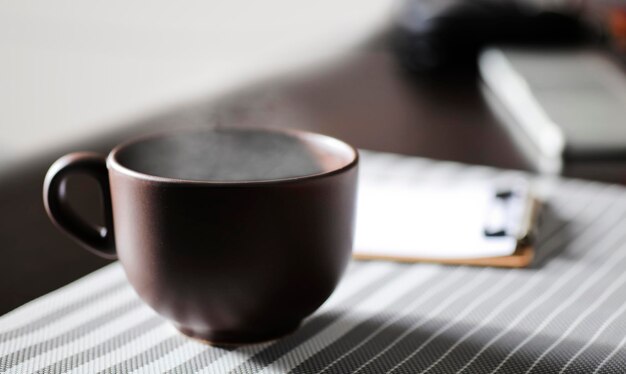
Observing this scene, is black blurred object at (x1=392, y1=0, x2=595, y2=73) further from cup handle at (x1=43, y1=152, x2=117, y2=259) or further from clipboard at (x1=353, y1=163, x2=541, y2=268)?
cup handle at (x1=43, y1=152, x2=117, y2=259)

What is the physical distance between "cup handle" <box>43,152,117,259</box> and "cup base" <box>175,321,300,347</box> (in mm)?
54

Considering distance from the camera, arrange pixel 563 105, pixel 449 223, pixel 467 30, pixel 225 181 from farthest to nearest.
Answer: pixel 467 30 → pixel 563 105 → pixel 449 223 → pixel 225 181

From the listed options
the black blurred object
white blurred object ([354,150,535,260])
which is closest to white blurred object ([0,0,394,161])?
the black blurred object

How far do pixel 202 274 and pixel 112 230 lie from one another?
64 mm

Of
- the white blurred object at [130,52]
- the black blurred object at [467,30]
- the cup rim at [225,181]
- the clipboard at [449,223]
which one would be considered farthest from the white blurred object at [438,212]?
the black blurred object at [467,30]

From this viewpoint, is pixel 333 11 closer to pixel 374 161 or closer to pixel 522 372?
pixel 374 161

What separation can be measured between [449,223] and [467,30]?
2.15ft

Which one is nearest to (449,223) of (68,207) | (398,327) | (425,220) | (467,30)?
(425,220)

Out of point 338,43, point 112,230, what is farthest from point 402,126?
point 338,43

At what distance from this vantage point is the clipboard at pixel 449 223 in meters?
0.45

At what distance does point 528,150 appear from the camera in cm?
69

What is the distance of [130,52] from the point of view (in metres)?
1.09

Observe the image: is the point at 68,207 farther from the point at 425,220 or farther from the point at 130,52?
the point at 130,52

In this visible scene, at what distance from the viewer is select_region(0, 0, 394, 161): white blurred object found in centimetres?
88
